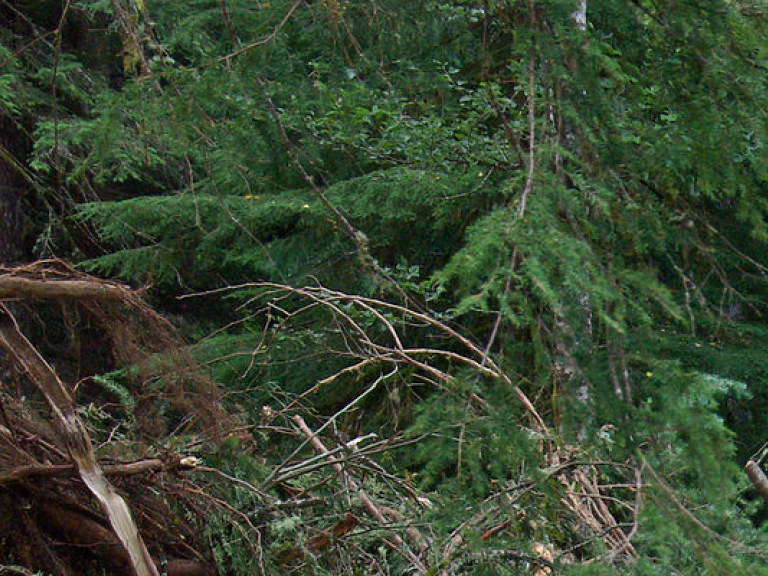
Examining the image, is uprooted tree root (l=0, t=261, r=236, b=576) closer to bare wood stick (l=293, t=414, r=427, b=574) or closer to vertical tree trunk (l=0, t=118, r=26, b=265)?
bare wood stick (l=293, t=414, r=427, b=574)

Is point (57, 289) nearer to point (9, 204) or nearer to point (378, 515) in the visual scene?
point (378, 515)

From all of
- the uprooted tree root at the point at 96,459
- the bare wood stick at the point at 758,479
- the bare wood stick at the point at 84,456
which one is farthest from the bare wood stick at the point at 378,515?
the bare wood stick at the point at 758,479

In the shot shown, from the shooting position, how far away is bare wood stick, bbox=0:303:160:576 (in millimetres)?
4586

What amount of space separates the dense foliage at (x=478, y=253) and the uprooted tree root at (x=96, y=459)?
0.12 metres

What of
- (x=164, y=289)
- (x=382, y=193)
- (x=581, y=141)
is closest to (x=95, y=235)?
(x=164, y=289)

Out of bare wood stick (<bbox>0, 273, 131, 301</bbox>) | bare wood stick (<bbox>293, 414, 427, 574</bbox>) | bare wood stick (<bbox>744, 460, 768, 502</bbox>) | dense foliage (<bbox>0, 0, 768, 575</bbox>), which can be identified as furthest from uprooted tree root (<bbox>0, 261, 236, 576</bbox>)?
bare wood stick (<bbox>744, 460, 768, 502</bbox>)

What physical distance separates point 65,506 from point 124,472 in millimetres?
313

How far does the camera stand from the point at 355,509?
18.3 ft

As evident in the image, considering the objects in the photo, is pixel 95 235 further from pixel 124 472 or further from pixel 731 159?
pixel 731 159

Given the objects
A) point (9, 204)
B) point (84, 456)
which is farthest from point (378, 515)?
point (9, 204)

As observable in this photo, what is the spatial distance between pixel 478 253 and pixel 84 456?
8.30ft

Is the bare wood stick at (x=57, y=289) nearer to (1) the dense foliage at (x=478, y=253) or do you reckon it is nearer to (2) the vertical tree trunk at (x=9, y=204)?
(1) the dense foliage at (x=478, y=253)

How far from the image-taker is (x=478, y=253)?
276 centimetres

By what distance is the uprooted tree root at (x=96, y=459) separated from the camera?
466cm
